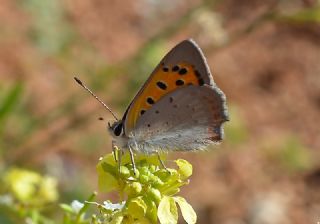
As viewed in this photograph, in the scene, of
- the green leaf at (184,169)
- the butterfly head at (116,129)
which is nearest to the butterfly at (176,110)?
the butterfly head at (116,129)

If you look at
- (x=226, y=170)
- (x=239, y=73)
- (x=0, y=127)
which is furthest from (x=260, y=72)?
(x=0, y=127)

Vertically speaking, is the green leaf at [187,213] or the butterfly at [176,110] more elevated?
the butterfly at [176,110]

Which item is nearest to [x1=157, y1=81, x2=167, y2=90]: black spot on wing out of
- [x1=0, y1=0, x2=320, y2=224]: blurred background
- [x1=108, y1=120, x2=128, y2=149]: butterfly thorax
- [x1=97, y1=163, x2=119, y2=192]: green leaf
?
[x1=108, y1=120, x2=128, y2=149]: butterfly thorax

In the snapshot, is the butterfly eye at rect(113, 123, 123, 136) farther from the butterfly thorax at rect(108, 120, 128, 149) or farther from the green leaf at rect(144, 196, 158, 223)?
the green leaf at rect(144, 196, 158, 223)

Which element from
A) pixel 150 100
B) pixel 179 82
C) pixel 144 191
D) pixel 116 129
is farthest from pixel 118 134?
pixel 144 191

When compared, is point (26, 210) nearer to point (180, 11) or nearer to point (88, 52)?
point (88, 52)

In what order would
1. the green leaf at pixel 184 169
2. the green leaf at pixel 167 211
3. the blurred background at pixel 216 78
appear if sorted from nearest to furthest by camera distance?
the green leaf at pixel 167 211
the green leaf at pixel 184 169
the blurred background at pixel 216 78

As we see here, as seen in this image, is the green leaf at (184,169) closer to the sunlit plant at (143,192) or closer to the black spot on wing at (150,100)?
the sunlit plant at (143,192)

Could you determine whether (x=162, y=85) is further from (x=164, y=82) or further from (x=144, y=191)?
(x=144, y=191)
